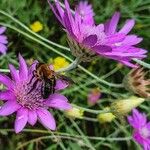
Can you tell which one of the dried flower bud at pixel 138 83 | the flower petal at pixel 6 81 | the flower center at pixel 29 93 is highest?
the flower petal at pixel 6 81

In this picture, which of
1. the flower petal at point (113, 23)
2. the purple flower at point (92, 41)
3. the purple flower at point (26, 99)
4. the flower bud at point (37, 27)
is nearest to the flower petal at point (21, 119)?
the purple flower at point (26, 99)

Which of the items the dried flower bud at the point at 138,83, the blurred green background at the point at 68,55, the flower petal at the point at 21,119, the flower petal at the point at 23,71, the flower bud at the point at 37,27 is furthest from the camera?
the flower bud at the point at 37,27

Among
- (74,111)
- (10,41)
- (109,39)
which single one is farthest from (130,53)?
(10,41)

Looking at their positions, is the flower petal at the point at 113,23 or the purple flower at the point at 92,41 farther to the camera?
the flower petal at the point at 113,23

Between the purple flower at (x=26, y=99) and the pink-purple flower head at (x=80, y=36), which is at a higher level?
the pink-purple flower head at (x=80, y=36)

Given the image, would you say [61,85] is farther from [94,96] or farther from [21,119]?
[94,96]

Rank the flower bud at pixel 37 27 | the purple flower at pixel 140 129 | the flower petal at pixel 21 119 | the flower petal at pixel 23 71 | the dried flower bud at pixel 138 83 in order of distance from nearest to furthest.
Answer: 1. the flower petal at pixel 21 119
2. the flower petal at pixel 23 71
3. the dried flower bud at pixel 138 83
4. the purple flower at pixel 140 129
5. the flower bud at pixel 37 27

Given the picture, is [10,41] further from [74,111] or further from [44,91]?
[44,91]

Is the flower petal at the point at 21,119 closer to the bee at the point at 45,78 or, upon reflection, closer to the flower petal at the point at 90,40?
the bee at the point at 45,78
